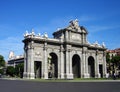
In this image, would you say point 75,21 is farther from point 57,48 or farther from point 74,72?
point 74,72

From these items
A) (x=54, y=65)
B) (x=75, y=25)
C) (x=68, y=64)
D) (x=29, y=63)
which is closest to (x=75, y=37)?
(x=75, y=25)

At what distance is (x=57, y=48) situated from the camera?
61.1 metres

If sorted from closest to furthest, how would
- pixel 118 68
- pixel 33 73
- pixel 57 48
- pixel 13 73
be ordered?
pixel 33 73 → pixel 57 48 → pixel 118 68 → pixel 13 73

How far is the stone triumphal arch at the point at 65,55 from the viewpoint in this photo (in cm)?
5609

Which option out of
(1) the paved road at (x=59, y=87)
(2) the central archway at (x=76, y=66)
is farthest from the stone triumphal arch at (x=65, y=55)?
(1) the paved road at (x=59, y=87)

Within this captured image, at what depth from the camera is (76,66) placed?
A: 220 ft

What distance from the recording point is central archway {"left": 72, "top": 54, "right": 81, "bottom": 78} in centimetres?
6594

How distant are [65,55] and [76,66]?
7.21 metres

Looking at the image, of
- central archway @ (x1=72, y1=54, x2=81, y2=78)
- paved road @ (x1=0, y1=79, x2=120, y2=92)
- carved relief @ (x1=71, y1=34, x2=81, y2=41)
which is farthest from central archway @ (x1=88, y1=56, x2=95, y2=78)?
paved road @ (x1=0, y1=79, x2=120, y2=92)

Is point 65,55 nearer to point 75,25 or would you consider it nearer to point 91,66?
point 75,25

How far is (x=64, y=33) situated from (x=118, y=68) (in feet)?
172

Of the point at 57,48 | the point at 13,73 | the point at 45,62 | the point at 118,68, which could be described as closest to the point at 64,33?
the point at 57,48

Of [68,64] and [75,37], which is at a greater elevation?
[75,37]

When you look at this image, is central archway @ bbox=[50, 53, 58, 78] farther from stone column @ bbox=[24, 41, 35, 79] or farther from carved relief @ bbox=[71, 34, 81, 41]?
stone column @ bbox=[24, 41, 35, 79]
